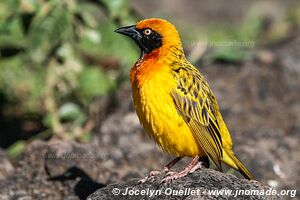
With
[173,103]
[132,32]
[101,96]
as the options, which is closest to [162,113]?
[173,103]

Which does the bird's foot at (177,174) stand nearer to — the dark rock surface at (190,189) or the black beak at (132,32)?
the dark rock surface at (190,189)

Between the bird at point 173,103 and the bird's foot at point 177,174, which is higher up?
the bird at point 173,103

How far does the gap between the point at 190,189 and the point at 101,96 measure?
3765mm

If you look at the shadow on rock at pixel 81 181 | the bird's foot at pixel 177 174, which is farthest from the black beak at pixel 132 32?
the bird's foot at pixel 177 174

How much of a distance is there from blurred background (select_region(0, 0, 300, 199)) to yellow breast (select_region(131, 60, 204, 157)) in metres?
0.94

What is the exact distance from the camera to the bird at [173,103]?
5.79 m

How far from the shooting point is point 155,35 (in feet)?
20.8

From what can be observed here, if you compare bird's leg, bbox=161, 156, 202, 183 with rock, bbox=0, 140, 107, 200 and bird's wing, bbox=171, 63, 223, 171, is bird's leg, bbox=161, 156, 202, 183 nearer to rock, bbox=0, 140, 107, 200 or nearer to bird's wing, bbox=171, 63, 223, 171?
bird's wing, bbox=171, 63, 223, 171

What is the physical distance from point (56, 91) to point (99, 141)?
0.84m

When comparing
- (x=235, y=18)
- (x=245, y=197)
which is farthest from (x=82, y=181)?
(x=235, y=18)

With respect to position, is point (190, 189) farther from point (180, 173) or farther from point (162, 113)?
point (162, 113)

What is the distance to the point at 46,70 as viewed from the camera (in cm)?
805

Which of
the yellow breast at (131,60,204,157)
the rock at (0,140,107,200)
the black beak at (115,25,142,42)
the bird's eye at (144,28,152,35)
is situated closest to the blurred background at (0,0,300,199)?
the rock at (0,140,107,200)

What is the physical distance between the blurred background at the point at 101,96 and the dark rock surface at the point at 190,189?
113 cm
